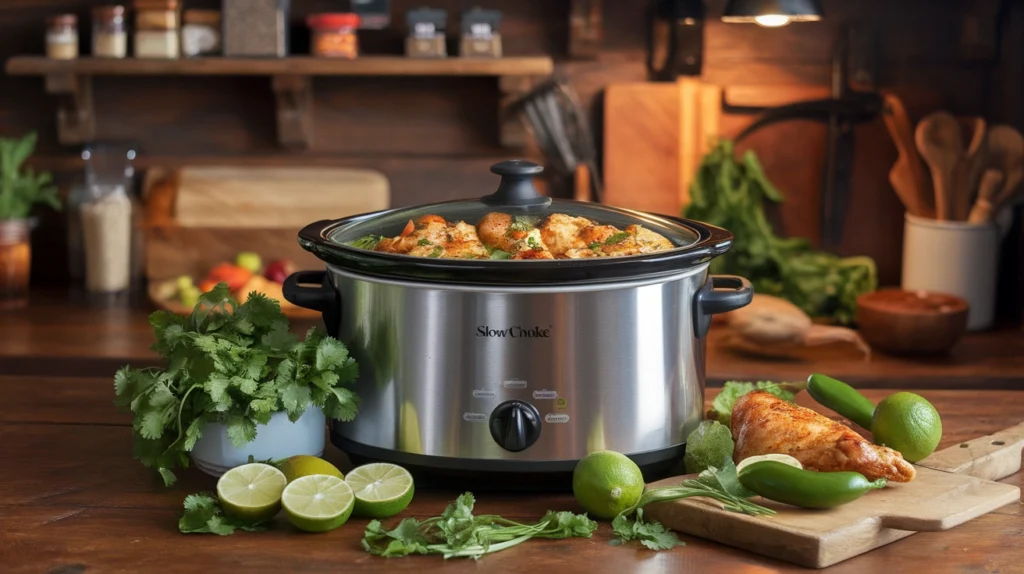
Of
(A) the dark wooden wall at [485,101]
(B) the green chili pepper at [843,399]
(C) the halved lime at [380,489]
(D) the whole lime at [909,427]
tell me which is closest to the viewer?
(C) the halved lime at [380,489]

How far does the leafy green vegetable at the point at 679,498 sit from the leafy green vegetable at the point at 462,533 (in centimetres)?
4

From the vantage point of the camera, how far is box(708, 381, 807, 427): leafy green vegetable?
152 centimetres

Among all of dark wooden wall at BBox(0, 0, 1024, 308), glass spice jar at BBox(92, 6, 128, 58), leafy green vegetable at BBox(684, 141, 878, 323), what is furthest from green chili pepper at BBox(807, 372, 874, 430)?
glass spice jar at BBox(92, 6, 128, 58)

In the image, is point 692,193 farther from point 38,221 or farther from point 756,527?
point 756,527

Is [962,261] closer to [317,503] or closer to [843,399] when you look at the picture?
[843,399]

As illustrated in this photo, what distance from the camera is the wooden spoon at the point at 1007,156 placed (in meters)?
2.79

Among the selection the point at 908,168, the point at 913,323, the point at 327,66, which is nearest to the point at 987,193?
the point at 908,168

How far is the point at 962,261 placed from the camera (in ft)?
9.24

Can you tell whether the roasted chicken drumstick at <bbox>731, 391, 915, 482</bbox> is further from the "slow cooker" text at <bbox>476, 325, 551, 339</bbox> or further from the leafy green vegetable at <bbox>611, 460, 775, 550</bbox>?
the "slow cooker" text at <bbox>476, 325, 551, 339</bbox>

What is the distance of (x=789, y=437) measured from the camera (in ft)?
4.26

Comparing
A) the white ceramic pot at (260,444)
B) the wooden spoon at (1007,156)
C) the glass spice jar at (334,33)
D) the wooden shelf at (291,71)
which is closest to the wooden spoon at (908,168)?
the wooden spoon at (1007,156)

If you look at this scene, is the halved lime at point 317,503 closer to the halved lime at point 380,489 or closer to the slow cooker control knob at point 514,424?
the halved lime at point 380,489

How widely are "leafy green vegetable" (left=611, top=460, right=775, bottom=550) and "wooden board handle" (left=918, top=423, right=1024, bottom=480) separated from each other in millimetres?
260

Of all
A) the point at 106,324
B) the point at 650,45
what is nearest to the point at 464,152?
the point at 650,45
